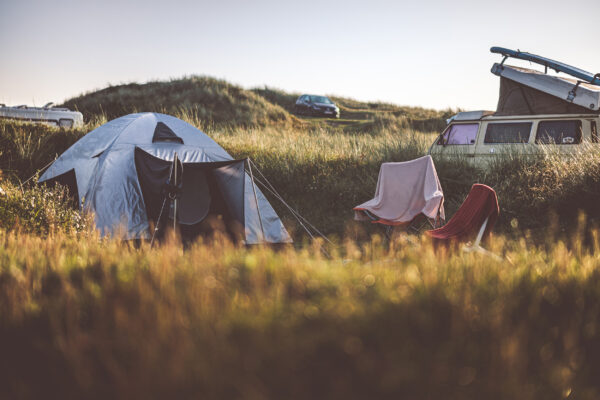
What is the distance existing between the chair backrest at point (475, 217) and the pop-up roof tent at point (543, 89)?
3614 mm

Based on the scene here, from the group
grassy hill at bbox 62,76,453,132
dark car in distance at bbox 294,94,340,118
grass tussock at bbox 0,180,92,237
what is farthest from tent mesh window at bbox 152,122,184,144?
dark car in distance at bbox 294,94,340,118

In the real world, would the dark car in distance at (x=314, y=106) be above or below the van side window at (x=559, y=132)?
above

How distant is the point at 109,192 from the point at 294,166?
4254 mm

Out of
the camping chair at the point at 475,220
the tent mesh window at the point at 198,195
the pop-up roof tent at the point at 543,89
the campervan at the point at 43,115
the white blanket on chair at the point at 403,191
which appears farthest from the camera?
the campervan at the point at 43,115

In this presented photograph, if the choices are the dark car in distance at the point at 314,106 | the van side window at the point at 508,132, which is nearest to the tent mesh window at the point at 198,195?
the van side window at the point at 508,132

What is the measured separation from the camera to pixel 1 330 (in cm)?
167

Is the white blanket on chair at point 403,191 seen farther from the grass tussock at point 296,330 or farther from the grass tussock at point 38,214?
the grass tussock at point 296,330

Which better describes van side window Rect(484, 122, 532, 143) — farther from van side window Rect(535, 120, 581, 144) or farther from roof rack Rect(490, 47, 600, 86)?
roof rack Rect(490, 47, 600, 86)

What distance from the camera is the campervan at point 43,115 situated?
12211 mm

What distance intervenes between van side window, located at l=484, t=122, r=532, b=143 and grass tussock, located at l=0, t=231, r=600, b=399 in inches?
271

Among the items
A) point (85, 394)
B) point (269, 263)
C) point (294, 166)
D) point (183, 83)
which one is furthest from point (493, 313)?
point (183, 83)

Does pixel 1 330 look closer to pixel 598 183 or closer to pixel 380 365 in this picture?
pixel 380 365

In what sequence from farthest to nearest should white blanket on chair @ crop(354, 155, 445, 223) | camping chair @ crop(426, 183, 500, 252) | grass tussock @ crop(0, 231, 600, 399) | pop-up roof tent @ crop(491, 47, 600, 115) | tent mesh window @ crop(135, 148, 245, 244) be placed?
pop-up roof tent @ crop(491, 47, 600, 115)
white blanket on chair @ crop(354, 155, 445, 223)
tent mesh window @ crop(135, 148, 245, 244)
camping chair @ crop(426, 183, 500, 252)
grass tussock @ crop(0, 231, 600, 399)

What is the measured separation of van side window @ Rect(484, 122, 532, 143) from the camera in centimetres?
826
